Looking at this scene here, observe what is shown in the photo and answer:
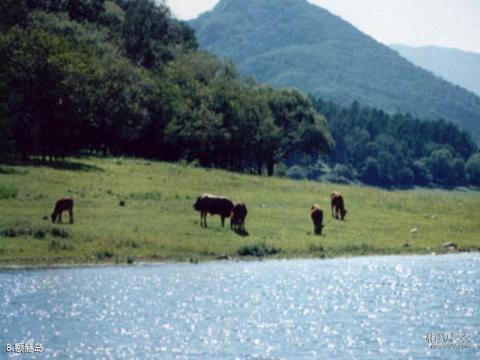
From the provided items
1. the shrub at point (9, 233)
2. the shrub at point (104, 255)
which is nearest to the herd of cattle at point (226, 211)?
the shrub at point (104, 255)

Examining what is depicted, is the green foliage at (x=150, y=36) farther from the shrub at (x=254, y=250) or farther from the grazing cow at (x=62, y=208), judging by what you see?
the shrub at (x=254, y=250)

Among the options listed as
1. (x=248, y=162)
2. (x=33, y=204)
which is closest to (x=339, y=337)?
(x=33, y=204)

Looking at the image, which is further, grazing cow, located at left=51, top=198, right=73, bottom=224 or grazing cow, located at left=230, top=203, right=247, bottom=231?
grazing cow, located at left=230, top=203, right=247, bottom=231

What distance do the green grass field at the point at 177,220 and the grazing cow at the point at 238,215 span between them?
2.10ft

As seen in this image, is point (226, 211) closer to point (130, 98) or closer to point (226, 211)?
point (226, 211)

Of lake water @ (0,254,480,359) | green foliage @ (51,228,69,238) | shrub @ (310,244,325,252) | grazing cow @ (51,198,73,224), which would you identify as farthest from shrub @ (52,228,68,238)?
shrub @ (310,244,325,252)

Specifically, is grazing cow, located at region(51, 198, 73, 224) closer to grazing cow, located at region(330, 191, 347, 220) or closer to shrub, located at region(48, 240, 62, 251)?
shrub, located at region(48, 240, 62, 251)

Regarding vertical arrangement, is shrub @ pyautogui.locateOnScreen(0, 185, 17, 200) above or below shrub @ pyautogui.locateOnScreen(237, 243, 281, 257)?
above

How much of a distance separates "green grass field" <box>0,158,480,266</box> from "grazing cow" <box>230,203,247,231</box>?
639 millimetres

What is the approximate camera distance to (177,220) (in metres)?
60.9

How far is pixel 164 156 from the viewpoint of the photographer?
112m

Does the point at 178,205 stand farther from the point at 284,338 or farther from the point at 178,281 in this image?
the point at 284,338

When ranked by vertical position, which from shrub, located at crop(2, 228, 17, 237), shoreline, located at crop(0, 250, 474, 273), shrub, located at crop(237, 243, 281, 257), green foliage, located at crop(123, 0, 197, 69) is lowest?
shoreline, located at crop(0, 250, 474, 273)

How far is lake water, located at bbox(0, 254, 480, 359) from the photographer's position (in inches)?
1163
